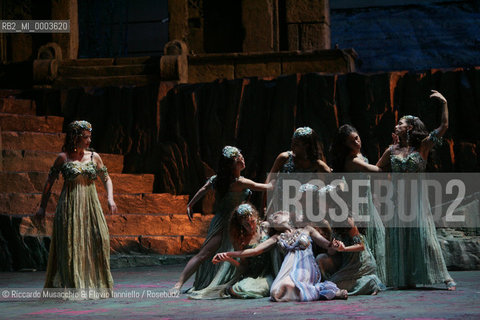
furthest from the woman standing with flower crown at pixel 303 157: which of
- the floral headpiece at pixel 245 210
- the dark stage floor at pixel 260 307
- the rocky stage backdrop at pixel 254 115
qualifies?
the rocky stage backdrop at pixel 254 115

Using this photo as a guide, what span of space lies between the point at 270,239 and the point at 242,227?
266 mm

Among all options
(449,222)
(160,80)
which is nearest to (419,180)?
(449,222)

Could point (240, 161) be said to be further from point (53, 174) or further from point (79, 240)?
point (53, 174)

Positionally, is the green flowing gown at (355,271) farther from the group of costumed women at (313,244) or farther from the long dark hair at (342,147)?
the long dark hair at (342,147)

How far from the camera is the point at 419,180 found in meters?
6.94

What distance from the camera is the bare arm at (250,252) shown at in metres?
6.26

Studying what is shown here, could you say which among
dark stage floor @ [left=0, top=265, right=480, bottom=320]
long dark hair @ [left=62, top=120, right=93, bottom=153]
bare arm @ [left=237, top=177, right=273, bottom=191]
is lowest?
dark stage floor @ [left=0, top=265, right=480, bottom=320]

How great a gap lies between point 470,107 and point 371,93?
1508mm

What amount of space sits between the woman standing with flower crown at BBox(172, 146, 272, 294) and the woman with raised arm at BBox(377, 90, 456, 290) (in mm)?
1299

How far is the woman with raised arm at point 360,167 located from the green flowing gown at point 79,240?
225 centimetres

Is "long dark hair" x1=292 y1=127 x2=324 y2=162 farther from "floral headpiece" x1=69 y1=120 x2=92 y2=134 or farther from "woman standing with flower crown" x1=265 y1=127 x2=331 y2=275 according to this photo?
"floral headpiece" x1=69 y1=120 x2=92 y2=134

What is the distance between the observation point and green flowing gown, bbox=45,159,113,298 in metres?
6.61

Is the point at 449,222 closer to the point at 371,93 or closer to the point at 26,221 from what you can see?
the point at 371,93

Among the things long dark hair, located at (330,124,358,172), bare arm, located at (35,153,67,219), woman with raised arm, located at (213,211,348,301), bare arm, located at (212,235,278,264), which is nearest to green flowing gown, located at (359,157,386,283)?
long dark hair, located at (330,124,358,172)
